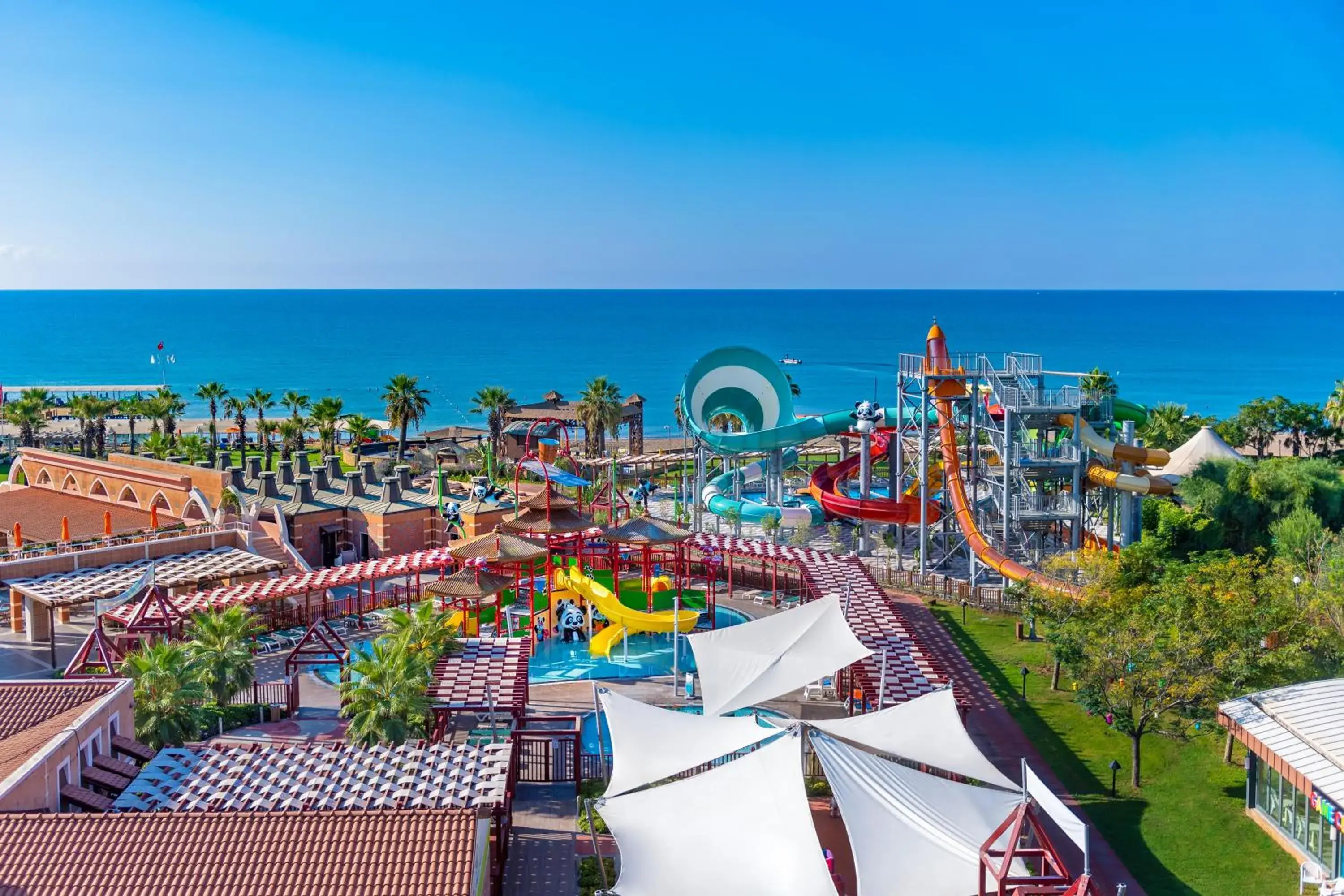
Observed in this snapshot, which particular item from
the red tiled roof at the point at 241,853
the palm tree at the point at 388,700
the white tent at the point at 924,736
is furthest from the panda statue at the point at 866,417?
the red tiled roof at the point at 241,853

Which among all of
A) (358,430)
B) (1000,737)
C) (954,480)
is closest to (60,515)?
Result: (358,430)

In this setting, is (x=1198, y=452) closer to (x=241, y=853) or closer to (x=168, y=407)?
(x=241, y=853)

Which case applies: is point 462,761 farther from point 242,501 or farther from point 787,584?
point 242,501

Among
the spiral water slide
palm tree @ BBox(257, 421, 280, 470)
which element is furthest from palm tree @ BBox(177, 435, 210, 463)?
the spiral water slide

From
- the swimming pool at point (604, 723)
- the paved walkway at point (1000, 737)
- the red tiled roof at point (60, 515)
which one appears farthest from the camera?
the red tiled roof at point (60, 515)

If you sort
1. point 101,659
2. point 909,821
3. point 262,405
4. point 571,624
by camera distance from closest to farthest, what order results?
point 909,821
point 101,659
point 571,624
point 262,405

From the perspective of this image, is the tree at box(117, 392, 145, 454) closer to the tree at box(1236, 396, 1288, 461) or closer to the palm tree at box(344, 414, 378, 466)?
the palm tree at box(344, 414, 378, 466)

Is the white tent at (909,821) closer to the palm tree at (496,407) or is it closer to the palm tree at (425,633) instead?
the palm tree at (425,633)

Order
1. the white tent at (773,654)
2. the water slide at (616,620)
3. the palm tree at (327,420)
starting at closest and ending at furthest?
the white tent at (773,654) < the water slide at (616,620) < the palm tree at (327,420)
